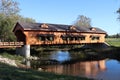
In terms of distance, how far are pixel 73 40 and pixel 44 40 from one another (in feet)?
25.6

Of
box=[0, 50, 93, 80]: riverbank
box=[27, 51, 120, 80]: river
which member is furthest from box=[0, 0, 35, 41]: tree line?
box=[0, 50, 93, 80]: riverbank

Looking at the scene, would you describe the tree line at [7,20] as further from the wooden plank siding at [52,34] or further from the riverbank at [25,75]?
the riverbank at [25,75]

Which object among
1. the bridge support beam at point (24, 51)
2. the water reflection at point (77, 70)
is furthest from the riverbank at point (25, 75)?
the bridge support beam at point (24, 51)

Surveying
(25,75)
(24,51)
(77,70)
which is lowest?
(77,70)

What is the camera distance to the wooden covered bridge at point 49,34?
4216 cm

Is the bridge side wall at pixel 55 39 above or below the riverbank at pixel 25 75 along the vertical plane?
above

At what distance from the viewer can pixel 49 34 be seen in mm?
45469

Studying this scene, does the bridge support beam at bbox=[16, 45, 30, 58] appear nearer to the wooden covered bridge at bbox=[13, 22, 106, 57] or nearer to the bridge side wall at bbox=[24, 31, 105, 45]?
the wooden covered bridge at bbox=[13, 22, 106, 57]

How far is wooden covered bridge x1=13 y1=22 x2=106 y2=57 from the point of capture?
42156 mm

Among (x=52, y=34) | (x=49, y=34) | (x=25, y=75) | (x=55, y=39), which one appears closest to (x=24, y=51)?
(x=49, y=34)

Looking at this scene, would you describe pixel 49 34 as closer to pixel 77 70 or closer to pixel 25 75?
pixel 77 70

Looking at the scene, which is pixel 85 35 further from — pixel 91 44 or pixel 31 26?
pixel 31 26

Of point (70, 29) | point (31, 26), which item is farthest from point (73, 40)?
point (31, 26)

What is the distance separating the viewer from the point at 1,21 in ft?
168
